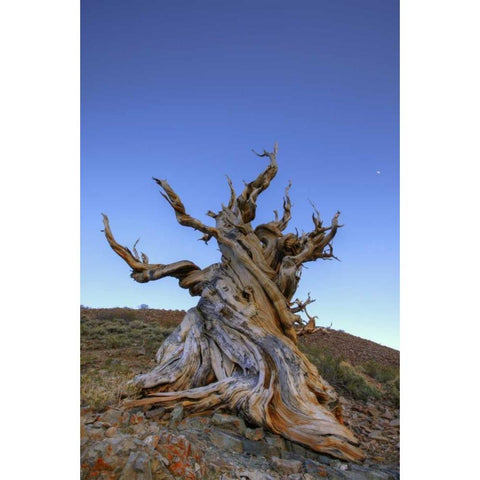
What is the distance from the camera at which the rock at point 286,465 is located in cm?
357

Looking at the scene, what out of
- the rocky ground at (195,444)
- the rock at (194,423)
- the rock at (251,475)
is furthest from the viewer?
the rock at (194,423)

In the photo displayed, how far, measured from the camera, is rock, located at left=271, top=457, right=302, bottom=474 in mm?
3574

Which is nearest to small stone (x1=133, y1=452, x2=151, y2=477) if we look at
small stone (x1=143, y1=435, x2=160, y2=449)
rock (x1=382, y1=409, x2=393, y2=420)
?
small stone (x1=143, y1=435, x2=160, y2=449)

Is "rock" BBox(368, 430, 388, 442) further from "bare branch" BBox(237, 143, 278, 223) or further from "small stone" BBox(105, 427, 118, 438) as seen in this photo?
"small stone" BBox(105, 427, 118, 438)

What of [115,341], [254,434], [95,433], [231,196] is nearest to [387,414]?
[254,434]

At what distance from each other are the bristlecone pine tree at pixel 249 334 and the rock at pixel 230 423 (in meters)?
0.13

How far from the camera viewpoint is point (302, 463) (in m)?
3.81

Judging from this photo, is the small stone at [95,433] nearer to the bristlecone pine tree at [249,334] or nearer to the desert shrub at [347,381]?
the bristlecone pine tree at [249,334]

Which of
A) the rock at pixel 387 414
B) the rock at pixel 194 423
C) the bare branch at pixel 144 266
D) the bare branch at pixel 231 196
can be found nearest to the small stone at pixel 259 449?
the rock at pixel 194 423

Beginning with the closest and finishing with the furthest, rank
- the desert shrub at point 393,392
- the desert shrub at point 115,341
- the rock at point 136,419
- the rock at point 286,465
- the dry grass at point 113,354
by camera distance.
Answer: the rock at point 286,465
the rock at point 136,419
the dry grass at point 113,354
the desert shrub at point 393,392
the desert shrub at point 115,341

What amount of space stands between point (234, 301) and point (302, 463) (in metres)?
2.28

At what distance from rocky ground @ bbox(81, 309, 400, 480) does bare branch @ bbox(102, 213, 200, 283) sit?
4.72ft
